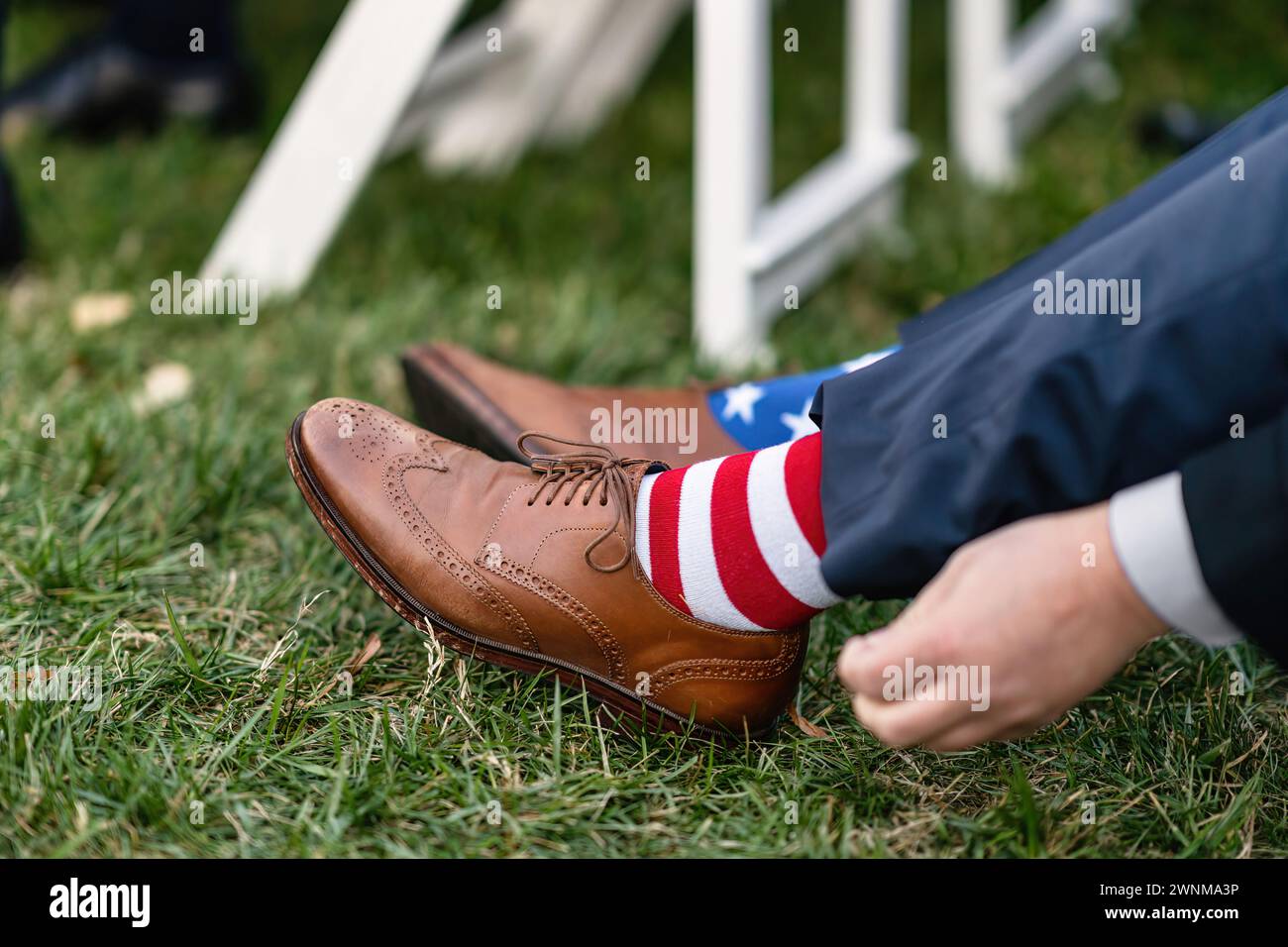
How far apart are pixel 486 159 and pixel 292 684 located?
1483 millimetres

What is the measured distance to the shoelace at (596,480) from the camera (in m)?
0.95

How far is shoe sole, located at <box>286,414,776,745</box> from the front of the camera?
980 millimetres

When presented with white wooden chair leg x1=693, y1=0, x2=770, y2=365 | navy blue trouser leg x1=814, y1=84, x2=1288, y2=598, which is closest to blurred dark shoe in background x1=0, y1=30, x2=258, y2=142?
white wooden chair leg x1=693, y1=0, x2=770, y2=365

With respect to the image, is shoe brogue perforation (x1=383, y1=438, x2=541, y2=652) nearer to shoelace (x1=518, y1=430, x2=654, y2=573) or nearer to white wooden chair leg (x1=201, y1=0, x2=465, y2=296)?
shoelace (x1=518, y1=430, x2=654, y2=573)

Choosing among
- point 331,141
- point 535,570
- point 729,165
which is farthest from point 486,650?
point 331,141

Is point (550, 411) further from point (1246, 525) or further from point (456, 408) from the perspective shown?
point (1246, 525)

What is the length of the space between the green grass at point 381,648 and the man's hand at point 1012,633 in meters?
0.20

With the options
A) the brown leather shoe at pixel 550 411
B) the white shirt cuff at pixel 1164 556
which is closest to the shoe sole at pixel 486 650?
the brown leather shoe at pixel 550 411

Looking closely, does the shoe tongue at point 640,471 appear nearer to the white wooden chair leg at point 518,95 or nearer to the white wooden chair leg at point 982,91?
the white wooden chair leg at point 518,95

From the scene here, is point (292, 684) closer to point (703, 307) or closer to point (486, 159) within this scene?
point (703, 307)

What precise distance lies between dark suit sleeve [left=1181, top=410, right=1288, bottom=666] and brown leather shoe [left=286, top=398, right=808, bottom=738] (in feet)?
1.12

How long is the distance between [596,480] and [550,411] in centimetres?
27

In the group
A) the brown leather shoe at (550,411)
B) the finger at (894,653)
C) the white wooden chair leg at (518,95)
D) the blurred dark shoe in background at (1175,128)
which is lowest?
the finger at (894,653)

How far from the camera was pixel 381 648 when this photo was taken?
109 cm
